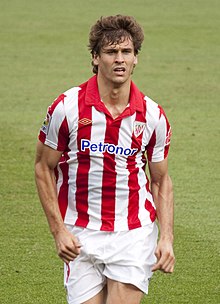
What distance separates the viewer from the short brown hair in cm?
653

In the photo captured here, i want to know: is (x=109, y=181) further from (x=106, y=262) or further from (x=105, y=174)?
(x=106, y=262)

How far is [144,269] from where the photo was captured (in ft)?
21.6

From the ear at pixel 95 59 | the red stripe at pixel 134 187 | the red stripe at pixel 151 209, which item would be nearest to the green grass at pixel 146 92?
the red stripe at pixel 151 209

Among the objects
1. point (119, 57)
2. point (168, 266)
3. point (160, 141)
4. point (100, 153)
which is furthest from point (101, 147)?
point (168, 266)

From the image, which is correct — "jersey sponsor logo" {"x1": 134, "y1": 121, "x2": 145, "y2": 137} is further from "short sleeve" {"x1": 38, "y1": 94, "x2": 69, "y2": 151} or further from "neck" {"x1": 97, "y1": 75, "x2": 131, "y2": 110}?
"short sleeve" {"x1": 38, "y1": 94, "x2": 69, "y2": 151}

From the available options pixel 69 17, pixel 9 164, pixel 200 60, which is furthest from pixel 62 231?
pixel 69 17

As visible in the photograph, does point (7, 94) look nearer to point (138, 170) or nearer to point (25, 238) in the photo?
point (25, 238)

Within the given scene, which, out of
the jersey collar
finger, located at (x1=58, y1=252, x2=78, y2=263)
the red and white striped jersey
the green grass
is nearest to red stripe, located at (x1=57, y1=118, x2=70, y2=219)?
the red and white striped jersey

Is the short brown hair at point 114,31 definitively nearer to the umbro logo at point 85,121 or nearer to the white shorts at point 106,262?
the umbro logo at point 85,121

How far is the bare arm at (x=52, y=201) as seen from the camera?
6.39 metres

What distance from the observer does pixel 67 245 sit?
6.37 meters

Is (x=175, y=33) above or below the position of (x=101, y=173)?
below

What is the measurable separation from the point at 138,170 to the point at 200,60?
13.5 meters

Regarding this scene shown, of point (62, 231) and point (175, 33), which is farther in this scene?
point (175, 33)
